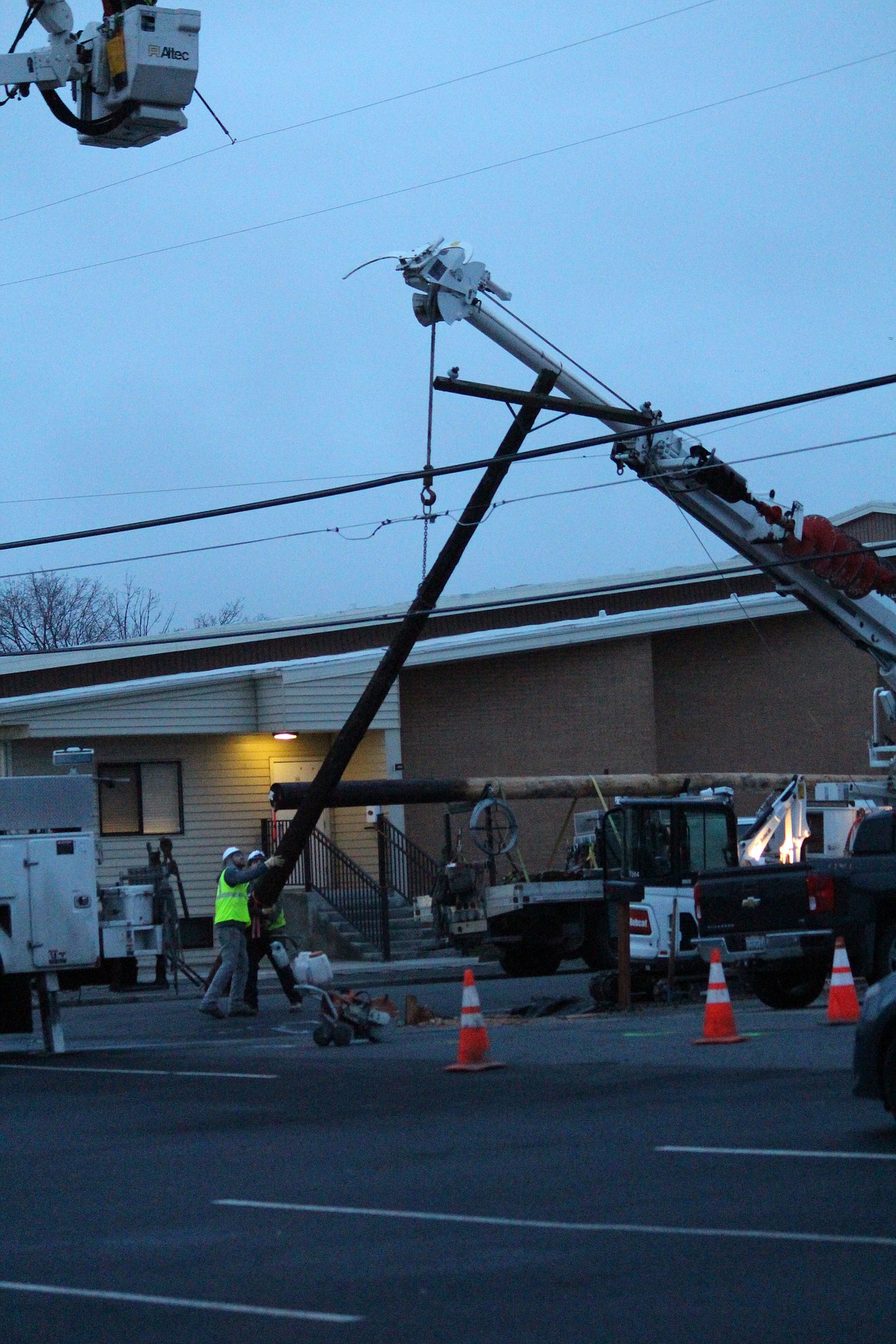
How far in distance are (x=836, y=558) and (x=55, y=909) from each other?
10170 millimetres

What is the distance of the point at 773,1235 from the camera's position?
7.19m

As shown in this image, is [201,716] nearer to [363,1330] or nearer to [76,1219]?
[76,1219]

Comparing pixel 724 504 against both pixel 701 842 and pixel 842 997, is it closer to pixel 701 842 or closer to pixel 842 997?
pixel 701 842

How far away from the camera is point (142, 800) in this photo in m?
31.8

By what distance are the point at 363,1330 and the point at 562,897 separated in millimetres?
18597

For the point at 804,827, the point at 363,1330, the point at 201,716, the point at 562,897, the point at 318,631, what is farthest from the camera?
the point at 318,631

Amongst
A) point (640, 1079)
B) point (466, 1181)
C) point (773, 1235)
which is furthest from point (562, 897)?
point (773, 1235)

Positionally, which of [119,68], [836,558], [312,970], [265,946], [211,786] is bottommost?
[312,970]

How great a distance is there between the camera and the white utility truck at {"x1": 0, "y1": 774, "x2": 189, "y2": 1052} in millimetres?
16062

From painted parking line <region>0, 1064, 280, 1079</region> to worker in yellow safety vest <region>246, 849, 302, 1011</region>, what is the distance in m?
4.71

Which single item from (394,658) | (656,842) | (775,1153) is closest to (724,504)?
(656,842)

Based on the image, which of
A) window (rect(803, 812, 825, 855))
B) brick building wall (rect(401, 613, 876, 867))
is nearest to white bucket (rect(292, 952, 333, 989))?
window (rect(803, 812, 825, 855))

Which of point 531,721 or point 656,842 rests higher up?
point 531,721

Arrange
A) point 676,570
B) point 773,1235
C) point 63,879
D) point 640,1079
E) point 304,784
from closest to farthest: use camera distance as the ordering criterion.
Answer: point 773,1235
point 640,1079
point 63,879
point 304,784
point 676,570
